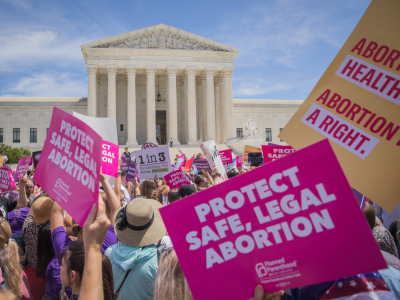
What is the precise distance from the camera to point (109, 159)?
17.8 ft

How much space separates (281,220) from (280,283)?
36 cm

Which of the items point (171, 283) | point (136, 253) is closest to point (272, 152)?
point (136, 253)

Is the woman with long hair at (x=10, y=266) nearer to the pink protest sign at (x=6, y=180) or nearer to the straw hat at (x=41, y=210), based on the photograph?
the straw hat at (x=41, y=210)

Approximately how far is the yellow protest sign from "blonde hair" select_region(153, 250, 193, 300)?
1.62m

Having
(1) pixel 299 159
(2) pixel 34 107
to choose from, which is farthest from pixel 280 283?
(2) pixel 34 107

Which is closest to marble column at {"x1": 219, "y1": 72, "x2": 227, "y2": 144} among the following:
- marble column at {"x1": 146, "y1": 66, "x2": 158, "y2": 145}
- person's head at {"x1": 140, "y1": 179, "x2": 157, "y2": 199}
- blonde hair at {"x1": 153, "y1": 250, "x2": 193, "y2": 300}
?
marble column at {"x1": 146, "y1": 66, "x2": 158, "y2": 145}

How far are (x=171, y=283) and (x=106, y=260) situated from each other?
0.68 metres

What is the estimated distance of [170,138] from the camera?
36.9m

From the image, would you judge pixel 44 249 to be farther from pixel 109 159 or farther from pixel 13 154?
pixel 13 154

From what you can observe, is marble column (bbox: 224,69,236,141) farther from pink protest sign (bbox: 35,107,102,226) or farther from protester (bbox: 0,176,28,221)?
pink protest sign (bbox: 35,107,102,226)

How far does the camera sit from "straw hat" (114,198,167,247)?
3113 millimetres

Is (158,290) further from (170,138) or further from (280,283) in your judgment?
(170,138)

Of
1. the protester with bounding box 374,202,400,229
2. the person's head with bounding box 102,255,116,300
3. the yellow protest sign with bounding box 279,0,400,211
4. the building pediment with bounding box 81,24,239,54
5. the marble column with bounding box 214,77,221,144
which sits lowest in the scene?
the protester with bounding box 374,202,400,229

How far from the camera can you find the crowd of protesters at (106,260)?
191cm
